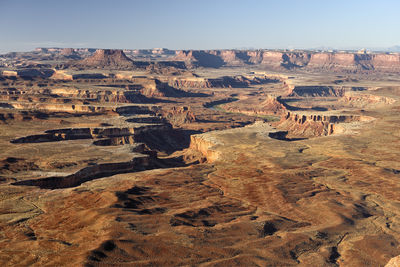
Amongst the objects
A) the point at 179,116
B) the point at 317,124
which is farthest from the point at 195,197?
the point at 179,116

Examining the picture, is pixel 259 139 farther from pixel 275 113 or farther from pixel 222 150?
pixel 275 113

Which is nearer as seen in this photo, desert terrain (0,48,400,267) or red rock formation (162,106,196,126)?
desert terrain (0,48,400,267)

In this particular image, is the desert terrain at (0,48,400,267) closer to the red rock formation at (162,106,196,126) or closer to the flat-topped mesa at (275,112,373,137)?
the flat-topped mesa at (275,112,373,137)

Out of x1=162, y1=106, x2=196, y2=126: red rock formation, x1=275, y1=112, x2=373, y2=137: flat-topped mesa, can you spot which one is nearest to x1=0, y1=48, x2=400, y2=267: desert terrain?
x1=275, y1=112, x2=373, y2=137: flat-topped mesa

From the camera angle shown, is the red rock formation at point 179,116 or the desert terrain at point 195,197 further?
the red rock formation at point 179,116

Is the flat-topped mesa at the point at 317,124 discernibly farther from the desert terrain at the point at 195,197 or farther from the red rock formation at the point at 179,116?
the red rock formation at the point at 179,116

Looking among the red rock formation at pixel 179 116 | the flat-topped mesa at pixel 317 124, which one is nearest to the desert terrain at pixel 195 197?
the flat-topped mesa at pixel 317 124

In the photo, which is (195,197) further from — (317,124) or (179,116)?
(179,116)

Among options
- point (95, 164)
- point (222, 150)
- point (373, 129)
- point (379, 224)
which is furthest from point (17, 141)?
point (373, 129)
